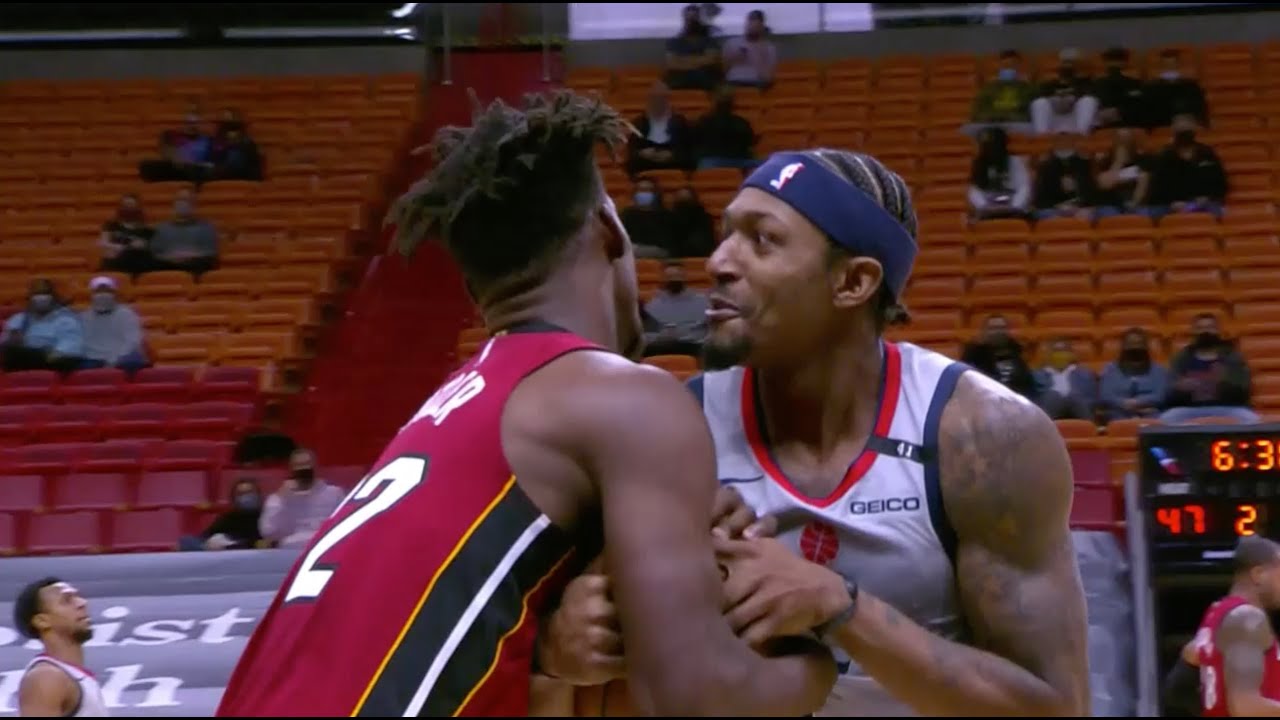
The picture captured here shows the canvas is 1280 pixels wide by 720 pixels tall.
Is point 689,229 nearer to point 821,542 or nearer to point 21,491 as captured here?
point 21,491

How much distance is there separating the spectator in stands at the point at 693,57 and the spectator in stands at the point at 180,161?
3.49 metres

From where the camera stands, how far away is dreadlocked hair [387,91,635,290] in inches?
98.9

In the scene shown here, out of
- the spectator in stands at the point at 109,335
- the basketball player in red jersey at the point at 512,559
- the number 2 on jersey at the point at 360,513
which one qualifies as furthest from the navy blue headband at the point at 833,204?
the spectator in stands at the point at 109,335

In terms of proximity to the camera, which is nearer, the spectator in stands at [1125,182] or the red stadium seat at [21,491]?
the red stadium seat at [21,491]

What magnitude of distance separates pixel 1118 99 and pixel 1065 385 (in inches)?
156

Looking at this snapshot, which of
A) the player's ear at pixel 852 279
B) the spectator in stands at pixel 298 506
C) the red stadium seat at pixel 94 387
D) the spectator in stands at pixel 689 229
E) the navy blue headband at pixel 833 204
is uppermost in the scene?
the navy blue headband at pixel 833 204

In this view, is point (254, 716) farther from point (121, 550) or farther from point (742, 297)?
point (121, 550)

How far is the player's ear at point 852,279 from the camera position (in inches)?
110

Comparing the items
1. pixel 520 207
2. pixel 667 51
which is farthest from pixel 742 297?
pixel 667 51

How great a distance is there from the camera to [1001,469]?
2660 millimetres

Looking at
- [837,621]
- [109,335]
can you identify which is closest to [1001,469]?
[837,621]

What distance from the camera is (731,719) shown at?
2.05m

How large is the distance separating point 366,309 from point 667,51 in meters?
3.63

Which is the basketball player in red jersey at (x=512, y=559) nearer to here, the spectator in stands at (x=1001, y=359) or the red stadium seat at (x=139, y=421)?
the spectator in stands at (x=1001, y=359)
